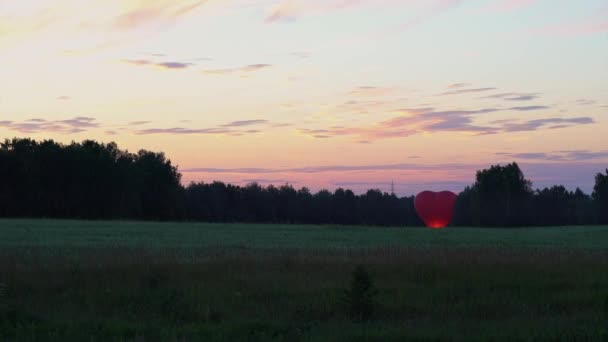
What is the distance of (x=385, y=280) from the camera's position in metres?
17.2

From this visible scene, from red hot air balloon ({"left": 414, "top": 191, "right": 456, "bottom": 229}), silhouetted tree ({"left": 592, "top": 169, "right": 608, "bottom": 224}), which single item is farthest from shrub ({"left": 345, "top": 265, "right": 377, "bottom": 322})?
silhouetted tree ({"left": 592, "top": 169, "right": 608, "bottom": 224})

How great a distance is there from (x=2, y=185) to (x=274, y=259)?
7240 centimetres

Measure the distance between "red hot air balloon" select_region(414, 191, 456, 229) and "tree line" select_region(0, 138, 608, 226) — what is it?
37034mm

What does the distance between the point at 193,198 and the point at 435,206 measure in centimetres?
5403

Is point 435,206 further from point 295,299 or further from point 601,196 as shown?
point 601,196

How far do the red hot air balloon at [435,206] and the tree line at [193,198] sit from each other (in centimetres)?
3703

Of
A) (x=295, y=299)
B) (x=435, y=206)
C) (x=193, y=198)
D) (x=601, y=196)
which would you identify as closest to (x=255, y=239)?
(x=295, y=299)

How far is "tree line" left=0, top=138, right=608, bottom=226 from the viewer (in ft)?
290

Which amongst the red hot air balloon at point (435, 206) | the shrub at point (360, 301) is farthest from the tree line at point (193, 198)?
the shrub at point (360, 301)

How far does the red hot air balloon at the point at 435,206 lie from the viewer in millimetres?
62656

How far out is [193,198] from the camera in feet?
363

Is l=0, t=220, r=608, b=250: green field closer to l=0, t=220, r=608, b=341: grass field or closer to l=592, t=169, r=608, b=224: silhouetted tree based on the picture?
l=0, t=220, r=608, b=341: grass field

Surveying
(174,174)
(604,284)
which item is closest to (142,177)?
(174,174)

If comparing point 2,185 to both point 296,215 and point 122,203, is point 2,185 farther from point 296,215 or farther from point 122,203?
point 296,215
